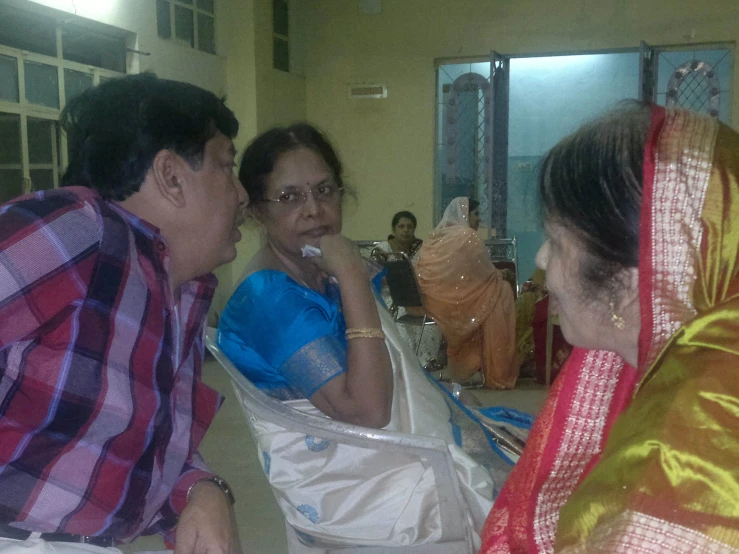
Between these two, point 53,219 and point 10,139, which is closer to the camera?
point 53,219

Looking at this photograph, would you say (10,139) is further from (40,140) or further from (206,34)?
(206,34)

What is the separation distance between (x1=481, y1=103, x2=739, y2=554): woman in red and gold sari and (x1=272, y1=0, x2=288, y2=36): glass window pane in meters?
6.37

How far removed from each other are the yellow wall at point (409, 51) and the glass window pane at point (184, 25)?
1.64m

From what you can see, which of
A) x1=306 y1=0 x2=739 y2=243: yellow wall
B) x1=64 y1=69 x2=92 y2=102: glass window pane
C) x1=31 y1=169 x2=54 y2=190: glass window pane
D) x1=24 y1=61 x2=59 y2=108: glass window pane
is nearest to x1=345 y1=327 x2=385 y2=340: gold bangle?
Answer: x1=31 y1=169 x2=54 y2=190: glass window pane

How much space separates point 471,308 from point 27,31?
2989 mm

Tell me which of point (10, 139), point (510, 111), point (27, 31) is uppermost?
point (27, 31)

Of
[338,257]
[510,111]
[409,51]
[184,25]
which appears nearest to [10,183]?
[184,25]

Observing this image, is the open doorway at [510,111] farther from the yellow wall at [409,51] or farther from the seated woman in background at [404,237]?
the seated woman in background at [404,237]

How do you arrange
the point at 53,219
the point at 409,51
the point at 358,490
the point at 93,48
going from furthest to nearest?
the point at 409,51 < the point at 93,48 < the point at 358,490 < the point at 53,219

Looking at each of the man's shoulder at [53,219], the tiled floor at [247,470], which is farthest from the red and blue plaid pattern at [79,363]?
the tiled floor at [247,470]

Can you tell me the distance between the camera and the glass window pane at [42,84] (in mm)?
4023

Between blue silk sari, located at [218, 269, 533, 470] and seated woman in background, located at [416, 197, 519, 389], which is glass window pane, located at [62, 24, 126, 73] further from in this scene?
blue silk sari, located at [218, 269, 533, 470]

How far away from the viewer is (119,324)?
87 cm

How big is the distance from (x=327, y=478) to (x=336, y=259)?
1.20ft
